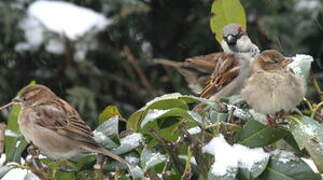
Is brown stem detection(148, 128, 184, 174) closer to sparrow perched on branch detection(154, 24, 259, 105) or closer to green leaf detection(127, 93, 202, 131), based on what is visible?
green leaf detection(127, 93, 202, 131)

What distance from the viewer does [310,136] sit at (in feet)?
4.97

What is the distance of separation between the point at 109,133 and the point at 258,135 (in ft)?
1.14

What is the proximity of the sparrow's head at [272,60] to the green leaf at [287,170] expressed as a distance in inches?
15.2

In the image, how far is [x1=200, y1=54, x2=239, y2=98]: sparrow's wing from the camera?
2912 millimetres

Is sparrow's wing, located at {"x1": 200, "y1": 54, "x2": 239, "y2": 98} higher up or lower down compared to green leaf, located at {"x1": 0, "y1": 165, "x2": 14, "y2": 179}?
lower down

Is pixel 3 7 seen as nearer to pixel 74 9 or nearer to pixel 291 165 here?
pixel 74 9

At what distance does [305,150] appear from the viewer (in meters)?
1.62

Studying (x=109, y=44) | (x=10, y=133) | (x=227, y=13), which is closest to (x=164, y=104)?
(x=10, y=133)

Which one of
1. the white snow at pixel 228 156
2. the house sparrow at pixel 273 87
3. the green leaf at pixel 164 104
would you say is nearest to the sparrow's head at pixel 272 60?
the house sparrow at pixel 273 87

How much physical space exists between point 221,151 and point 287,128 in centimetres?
18

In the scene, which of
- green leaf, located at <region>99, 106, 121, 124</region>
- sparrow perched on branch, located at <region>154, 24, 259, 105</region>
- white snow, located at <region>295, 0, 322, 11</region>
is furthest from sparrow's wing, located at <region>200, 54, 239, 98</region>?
white snow, located at <region>295, 0, 322, 11</region>

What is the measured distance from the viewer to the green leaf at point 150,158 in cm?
152

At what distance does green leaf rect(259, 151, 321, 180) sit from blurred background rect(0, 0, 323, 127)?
2654 mm

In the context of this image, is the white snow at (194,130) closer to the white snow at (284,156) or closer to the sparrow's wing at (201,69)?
the white snow at (284,156)
